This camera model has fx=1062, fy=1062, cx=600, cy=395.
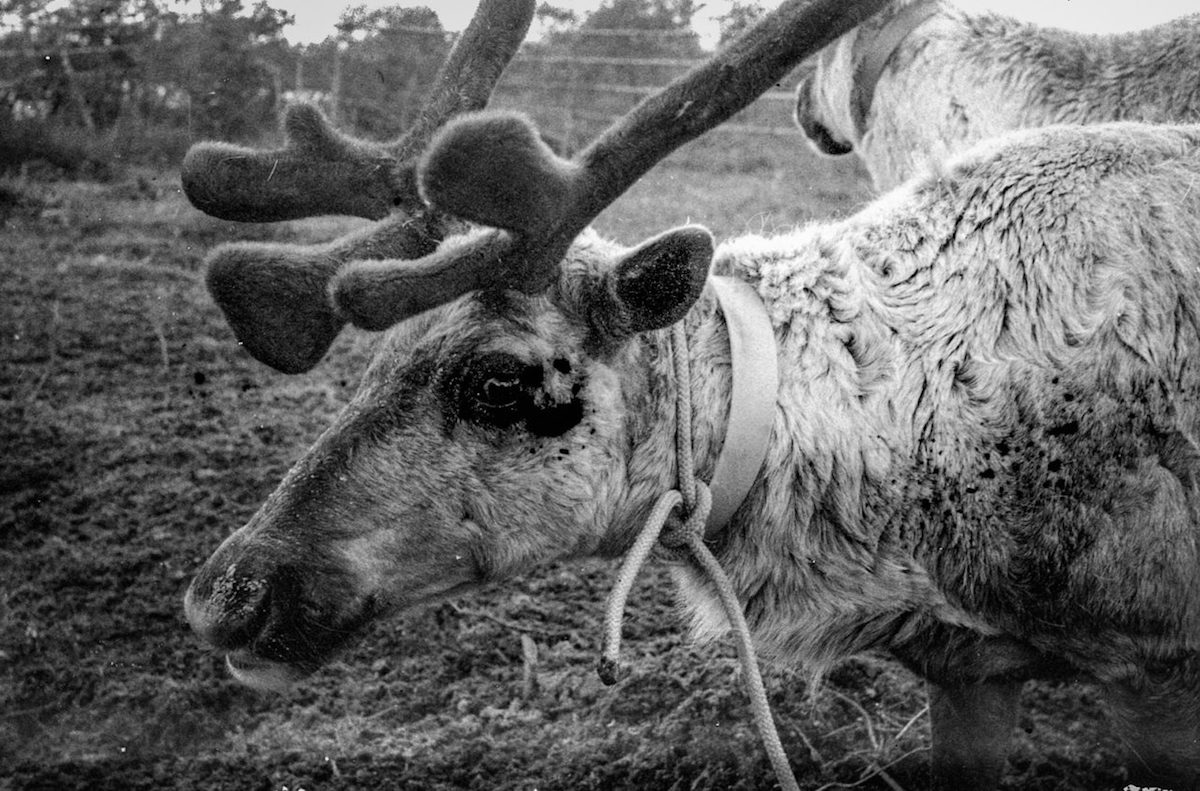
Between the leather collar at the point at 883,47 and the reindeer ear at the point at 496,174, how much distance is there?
3318mm

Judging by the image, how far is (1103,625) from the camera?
7.84ft

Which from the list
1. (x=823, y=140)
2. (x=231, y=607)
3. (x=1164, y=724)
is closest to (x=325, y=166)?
(x=231, y=607)

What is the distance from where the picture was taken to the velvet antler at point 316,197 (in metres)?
2.61

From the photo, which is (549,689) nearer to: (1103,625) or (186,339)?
(1103,625)

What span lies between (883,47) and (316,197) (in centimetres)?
326

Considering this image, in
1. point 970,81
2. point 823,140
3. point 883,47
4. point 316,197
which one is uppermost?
point 883,47

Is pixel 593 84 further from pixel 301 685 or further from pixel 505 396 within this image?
pixel 505 396

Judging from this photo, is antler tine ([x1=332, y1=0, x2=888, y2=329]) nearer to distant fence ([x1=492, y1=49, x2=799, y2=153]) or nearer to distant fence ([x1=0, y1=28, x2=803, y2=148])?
distant fence ([x1=0, y1=28, x2=803, y2=148])

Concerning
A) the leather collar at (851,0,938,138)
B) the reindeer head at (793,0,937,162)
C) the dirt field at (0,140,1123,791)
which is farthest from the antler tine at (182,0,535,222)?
the leather collar at (851,0,938,138)

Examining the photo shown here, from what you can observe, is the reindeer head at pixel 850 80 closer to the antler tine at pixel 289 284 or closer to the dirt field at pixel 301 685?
the dirt field at pixel 301 685

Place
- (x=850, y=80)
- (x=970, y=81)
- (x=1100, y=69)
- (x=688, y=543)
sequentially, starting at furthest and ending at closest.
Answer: (x=850, y=80)
(x=970, y=81)
(x=1100, y=69)
(x=688, y=543)

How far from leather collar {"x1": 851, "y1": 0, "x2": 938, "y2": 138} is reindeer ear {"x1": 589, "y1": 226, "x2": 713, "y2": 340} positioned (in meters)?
3.33

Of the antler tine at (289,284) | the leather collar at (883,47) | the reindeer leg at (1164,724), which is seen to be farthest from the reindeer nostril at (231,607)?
the leather collar at (883,47)

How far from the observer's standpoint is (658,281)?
225 cm
